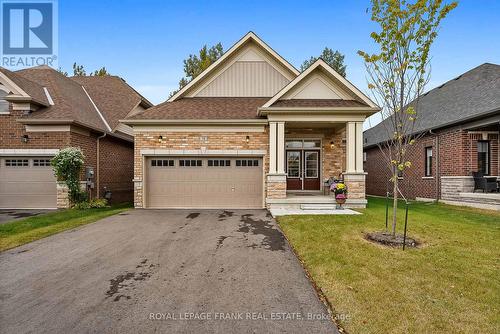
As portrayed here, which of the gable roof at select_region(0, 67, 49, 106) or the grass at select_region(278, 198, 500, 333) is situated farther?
the gable roof at select_region(0, 67, 49, 106)

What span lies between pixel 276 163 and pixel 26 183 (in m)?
11.0

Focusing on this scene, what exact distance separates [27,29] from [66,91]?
14.3 feet

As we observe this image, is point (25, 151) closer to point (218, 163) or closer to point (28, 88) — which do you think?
point (28, 88)

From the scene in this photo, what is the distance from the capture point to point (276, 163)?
11.0 meters

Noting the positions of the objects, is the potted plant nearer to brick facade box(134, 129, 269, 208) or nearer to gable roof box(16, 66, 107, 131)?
brick facade box(134, 129, 269, 208)

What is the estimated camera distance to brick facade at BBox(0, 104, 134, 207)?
11477mm

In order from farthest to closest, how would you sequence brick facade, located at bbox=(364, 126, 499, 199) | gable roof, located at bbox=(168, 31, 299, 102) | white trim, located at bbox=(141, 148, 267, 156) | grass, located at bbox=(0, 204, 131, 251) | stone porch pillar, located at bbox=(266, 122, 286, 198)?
gable roof, located at bbox=(168, 31, 299, 102) < brick facade, located at bbox=(364, 126, 499, 199) < white trim, located at bbox=(141, 148, 267, 156) < stone porch pillar, located at bbox=(266, 122, 286, 198) < grass, located at bbox=(0, 204, 131, 251)

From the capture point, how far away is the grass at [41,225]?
661cm

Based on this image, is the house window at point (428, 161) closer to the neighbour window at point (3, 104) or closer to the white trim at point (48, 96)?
the white trim at point (48, 96)

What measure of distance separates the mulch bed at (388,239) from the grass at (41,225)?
8306 millimetres

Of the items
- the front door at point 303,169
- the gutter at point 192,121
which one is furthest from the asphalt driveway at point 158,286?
the front door at point 303,169

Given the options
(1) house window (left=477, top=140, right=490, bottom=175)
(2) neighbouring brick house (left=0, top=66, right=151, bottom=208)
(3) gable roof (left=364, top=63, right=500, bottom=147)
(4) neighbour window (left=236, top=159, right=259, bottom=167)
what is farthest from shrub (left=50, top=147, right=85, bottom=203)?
(1) house window (left=477, top=140, right=490, bottom=175)

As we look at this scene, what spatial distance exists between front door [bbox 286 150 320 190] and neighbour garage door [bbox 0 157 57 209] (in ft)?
35.6

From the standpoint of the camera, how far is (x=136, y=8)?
1418cm
